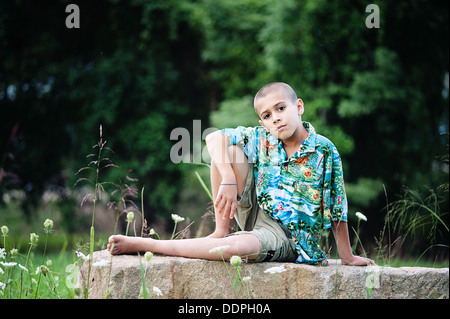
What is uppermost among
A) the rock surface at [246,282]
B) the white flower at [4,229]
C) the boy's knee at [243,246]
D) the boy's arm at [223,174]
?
the boy's arm at [223,174]

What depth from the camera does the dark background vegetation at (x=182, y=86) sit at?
835cm

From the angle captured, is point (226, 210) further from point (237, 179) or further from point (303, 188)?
point (303, 188)

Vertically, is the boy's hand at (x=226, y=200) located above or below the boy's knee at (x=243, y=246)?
above

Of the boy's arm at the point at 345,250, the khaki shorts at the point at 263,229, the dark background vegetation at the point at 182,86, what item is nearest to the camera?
the khaki shorts at the point at 263,229

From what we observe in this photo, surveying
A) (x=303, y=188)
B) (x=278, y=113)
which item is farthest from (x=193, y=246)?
(x=278, y=113)

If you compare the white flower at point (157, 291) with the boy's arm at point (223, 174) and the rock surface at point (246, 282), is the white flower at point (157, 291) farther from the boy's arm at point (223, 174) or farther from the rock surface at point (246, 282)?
the boy's arm at point (223, 174)

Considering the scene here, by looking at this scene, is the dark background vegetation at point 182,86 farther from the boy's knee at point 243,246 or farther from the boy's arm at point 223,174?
the boy's knee at point 243,246

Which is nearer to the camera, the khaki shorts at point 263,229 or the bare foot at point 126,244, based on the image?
the bare foot at point 126,244

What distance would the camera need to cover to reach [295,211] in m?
2.50

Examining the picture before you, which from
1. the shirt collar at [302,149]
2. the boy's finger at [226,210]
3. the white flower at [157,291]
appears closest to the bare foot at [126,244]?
the white flower at [157,291]

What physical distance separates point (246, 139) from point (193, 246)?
26.7 inches

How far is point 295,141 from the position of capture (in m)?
2.57

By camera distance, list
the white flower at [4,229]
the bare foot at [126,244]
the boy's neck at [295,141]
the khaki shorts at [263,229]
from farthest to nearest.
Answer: the boy's neck at [295,141] < the khaki shorts at [263,229] < the bare foot at [126,244] < the white flower at [4,229]

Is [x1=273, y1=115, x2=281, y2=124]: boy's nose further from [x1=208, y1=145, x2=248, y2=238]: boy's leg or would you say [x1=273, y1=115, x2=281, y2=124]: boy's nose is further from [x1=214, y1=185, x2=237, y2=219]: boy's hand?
[x1=214, y1=185, x2=237, y2=219]: boy's hand
